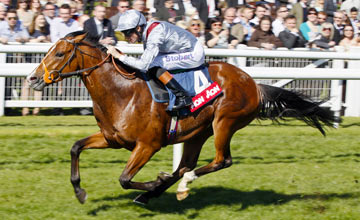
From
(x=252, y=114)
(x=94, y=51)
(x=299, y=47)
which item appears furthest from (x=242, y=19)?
(x=94, y=51)

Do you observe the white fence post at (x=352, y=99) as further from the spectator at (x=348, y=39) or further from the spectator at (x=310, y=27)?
the spectator at (x=348, y=39)

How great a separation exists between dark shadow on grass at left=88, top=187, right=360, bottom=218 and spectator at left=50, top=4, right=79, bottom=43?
3851mm

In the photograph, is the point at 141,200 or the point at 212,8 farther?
the point at 212,8

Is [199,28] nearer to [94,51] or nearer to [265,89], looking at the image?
[265,89]

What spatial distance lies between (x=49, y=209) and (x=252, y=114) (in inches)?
79.6

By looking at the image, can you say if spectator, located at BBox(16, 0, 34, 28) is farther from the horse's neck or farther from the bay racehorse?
the horse's neck

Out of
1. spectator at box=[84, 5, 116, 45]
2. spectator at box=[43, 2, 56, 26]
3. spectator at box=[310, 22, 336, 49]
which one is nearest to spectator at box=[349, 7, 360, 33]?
spectator at box=[310, 22, 336, 49]

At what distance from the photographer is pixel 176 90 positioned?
5.05m

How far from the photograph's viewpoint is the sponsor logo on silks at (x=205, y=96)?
16.9ft

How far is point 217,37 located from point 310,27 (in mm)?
2176

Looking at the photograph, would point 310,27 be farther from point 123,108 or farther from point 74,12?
point 123,108

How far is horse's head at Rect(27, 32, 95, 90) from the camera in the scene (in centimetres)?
477

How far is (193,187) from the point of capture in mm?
5801

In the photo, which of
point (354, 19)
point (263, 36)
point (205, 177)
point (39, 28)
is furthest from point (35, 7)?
point (354, 19)
